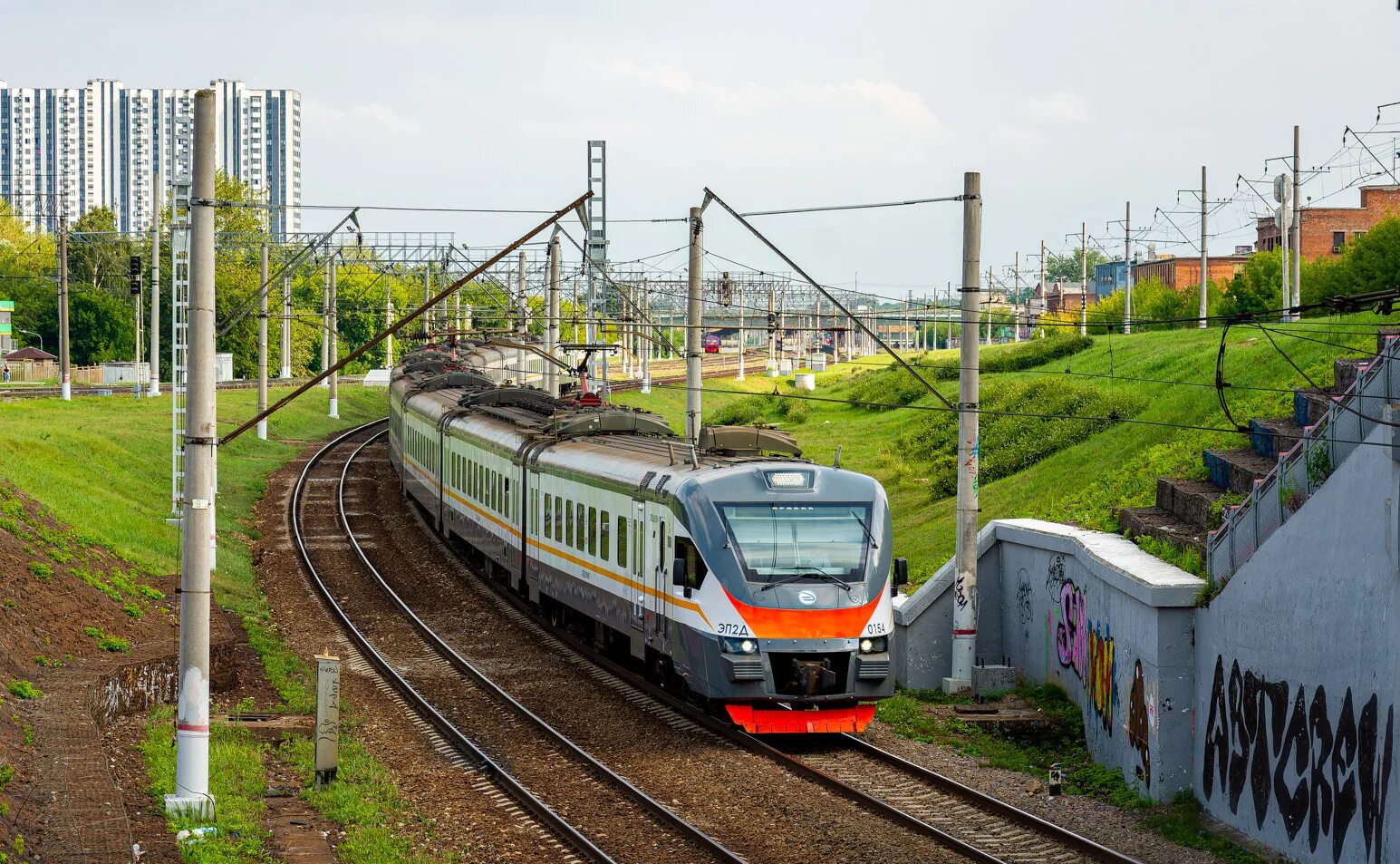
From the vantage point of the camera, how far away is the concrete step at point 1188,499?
20000 mm

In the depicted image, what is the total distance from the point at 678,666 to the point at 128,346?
289 feet

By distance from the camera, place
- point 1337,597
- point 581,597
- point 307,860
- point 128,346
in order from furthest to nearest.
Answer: point 128,346, point 581,597, point 307,860, point 1337,597

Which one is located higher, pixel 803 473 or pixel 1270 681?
pixel 803 473

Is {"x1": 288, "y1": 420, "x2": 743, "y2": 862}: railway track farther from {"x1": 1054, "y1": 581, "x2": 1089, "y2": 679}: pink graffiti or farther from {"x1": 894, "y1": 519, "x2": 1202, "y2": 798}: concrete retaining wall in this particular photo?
{"x1": 1054, "y1": 581, "x2": 1089, "y2": 679}: pink graffiti

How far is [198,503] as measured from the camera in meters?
14.7

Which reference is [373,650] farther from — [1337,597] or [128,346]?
[128,346]

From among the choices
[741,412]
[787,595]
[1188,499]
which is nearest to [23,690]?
[787,595]

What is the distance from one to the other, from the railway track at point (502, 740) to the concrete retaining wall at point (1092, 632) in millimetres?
5025

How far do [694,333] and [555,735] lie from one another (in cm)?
1044

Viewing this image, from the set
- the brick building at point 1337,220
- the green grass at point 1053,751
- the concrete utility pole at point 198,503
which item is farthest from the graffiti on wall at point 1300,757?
the brick building at point 1337,220

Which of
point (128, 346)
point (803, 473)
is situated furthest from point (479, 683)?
point (128, 346)

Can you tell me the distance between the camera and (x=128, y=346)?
98.2 m

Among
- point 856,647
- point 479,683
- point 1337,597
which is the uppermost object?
point 1337,597

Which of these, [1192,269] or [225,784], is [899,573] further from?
[1192,269]
